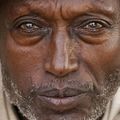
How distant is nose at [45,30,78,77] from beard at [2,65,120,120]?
0.13 meters

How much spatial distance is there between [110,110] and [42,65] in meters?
0.49

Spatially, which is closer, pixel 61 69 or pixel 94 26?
pixel 61 69

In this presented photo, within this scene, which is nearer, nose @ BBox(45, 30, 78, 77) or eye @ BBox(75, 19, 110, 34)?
nose @ BBox(45, 30, 78, 77)

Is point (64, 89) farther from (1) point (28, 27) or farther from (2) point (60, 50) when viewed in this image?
(1) point (28, 27)

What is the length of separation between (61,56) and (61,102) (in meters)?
0.20

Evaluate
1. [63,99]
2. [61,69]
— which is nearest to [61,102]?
[63,99]

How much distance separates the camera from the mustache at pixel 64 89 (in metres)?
2.80

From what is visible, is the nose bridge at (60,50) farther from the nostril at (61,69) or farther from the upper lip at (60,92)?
the upper lip at (60,92)

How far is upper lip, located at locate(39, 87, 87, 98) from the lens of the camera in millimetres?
2812

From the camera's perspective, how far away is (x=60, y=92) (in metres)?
2.81

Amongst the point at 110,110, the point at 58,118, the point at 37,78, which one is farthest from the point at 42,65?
the point at 110,110

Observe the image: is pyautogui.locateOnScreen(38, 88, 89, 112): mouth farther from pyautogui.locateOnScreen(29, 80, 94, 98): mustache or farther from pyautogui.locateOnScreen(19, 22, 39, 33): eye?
pyautogui.locateOnScreen(19, 22, 39, 33): eye

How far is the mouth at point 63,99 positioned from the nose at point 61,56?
3.7 inches

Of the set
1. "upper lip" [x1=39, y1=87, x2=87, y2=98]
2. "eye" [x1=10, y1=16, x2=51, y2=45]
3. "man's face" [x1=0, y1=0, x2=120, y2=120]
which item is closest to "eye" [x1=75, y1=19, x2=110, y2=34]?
"man's face" [x1=0, y1=0, x2=120, y2=120]
